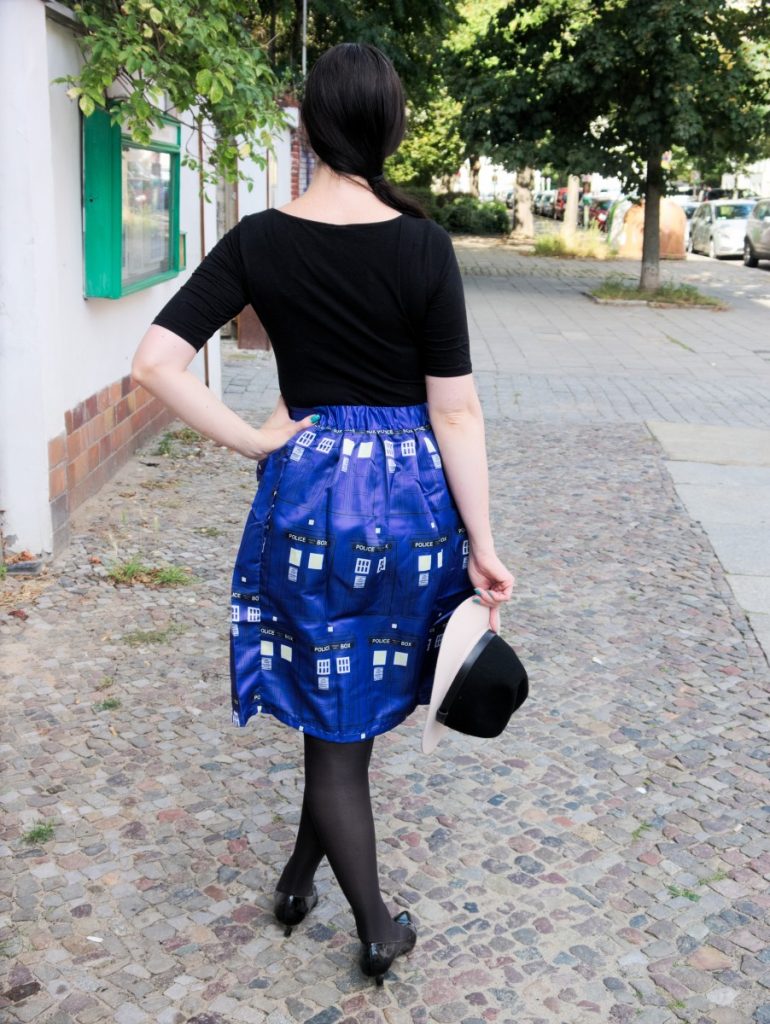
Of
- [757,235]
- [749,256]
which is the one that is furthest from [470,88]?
[749,256]

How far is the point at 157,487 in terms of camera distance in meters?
6.57

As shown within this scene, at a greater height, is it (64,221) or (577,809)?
(64,221)

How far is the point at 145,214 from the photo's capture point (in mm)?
6613

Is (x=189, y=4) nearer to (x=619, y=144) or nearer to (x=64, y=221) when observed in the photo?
(x=64, y=221)

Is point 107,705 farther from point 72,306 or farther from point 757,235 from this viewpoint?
point 757,235

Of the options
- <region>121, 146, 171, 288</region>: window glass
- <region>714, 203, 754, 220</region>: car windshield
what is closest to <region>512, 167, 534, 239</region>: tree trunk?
<region>714, 203, 754, 220</region>: car windshield

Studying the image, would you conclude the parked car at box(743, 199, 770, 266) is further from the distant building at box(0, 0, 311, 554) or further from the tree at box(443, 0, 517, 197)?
the distant building at box(0, 0, 311, 554)

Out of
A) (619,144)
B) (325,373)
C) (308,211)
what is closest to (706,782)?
(325,373)

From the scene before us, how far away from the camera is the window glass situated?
619cm

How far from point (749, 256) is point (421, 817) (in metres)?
27.9

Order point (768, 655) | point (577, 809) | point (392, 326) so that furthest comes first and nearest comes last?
point (768, 655) < point (577, 809) < point (392, 326)

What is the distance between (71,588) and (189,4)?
2639 millimetres

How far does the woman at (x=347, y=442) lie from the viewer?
7.22ft

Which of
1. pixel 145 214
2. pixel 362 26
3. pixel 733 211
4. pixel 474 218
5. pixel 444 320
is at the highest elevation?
pixel 362 26
